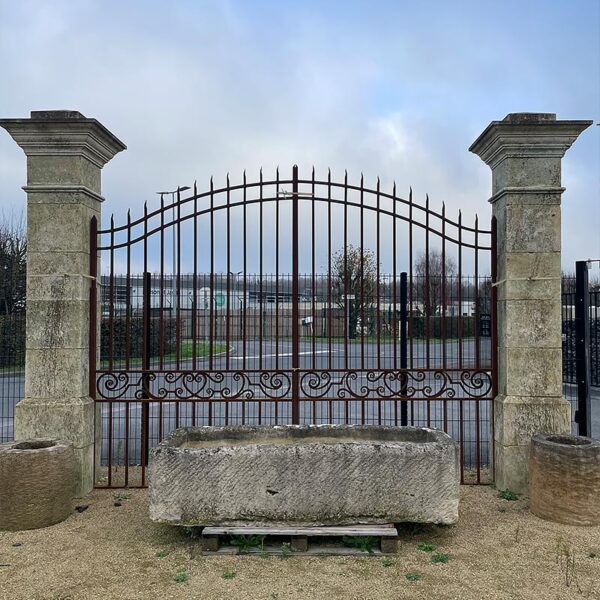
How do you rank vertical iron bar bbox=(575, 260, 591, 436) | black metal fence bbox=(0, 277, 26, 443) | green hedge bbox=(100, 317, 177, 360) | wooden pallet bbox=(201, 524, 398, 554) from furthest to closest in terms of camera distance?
green hedge bbox=(100, 317, 177, 360)
black metal fence bbox=(0, 277, 26, 443)
vertical iron bar bbox=(575, 260, 591, 436)
wooden pallet bbox=(201, 524, 398, 554)

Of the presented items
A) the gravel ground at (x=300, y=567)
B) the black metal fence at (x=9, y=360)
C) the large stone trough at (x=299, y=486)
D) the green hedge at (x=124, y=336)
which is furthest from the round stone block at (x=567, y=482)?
the green hedge at (x=124, y=336)

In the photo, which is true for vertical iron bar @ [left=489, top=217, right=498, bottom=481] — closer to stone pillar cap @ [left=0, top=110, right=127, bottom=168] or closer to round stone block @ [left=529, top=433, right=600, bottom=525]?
round stone block @ [left=529, top=433, right=600, bottom=525]

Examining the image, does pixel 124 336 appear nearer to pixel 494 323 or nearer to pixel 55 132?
pixel 55 132

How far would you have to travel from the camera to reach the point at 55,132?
510cm

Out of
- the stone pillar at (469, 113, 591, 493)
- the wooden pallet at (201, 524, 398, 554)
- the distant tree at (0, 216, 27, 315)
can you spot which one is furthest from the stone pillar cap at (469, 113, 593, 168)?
the distant tree at (0, 216, 27, 315)

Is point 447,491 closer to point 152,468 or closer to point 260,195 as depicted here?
point 152,468

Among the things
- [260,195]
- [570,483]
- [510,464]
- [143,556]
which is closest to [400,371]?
[510,464]

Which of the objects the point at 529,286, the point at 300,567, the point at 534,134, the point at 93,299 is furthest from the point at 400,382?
the point at 93,299

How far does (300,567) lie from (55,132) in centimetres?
435

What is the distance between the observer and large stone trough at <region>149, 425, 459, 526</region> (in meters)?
3.91

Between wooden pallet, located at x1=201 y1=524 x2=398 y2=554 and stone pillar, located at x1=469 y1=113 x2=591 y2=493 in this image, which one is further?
stone pillar, located at x1=469 y1=113 x2=591 y2=493

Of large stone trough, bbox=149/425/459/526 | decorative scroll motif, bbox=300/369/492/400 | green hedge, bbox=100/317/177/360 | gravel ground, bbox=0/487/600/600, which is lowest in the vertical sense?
gravel ground, bbox=0/487/600/600

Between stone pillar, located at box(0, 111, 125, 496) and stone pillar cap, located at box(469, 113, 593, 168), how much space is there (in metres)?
3.86

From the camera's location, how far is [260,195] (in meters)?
5.39
